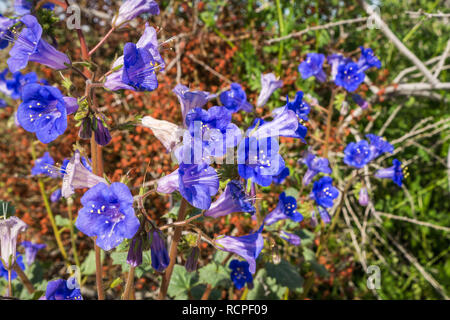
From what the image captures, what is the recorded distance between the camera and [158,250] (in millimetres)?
1451

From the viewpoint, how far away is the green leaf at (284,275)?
238 centimetres

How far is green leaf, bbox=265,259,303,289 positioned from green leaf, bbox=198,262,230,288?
31 centimetres

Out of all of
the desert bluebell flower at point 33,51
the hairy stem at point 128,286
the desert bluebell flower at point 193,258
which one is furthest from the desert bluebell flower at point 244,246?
the desert bluebell flower at point 33,51

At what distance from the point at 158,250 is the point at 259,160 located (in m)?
0.55

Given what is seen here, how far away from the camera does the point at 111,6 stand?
418 cm

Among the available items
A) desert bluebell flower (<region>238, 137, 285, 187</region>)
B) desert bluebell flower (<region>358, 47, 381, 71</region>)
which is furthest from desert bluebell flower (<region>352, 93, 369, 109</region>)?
desert bluebell flower (<region>238, 137, 285, 187</region>)

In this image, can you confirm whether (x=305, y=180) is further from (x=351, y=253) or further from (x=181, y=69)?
(x=181, y=69)

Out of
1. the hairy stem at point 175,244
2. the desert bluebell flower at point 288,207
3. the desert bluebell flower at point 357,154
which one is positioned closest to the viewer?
the hairy stem at point 175,244

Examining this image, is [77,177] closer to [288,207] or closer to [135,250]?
[135,250]

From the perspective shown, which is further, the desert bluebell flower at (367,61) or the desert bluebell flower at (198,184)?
the desert bluebell flower at (367,61)

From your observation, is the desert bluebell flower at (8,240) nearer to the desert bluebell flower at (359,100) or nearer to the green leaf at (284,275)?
the green leaf at (284,275)

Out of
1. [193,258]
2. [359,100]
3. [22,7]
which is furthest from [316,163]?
[22,7]

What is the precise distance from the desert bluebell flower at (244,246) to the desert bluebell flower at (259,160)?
30 centimetres

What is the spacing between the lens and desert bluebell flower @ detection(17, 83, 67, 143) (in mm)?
1488
